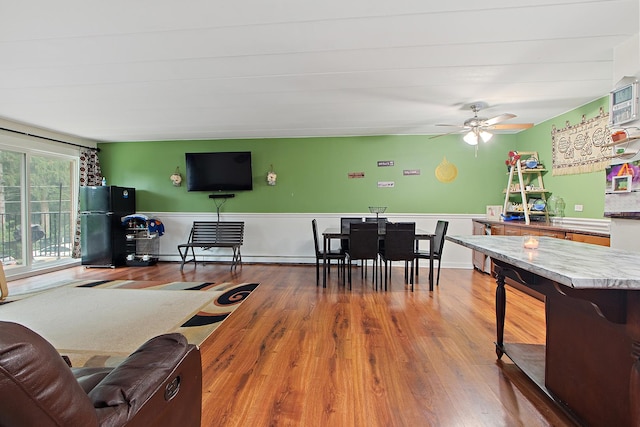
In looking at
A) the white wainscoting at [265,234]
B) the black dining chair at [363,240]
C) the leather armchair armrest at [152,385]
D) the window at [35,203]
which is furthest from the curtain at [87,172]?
the leather armchair armrest at [152,385]

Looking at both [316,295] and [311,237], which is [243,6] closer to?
[316,295]

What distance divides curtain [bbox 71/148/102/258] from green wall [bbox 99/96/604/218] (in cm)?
15

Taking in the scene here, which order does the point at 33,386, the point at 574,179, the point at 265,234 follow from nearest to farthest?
the point at 33,386 < the point at 574,179 < the point at 265,234

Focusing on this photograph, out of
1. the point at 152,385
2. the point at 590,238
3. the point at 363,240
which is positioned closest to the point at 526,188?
the point at 590,238

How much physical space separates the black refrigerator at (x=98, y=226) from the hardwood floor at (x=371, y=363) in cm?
334

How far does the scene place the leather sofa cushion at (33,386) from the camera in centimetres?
50

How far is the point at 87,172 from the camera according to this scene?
212 inches

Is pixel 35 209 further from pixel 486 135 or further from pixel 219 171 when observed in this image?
pixel 486 135

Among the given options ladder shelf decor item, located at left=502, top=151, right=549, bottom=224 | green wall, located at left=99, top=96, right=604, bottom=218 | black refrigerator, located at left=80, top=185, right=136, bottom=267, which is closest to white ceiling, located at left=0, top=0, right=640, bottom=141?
ladder shelf decor item, located at left=502, top=151, right=549, bottom=224

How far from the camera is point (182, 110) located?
149 inches

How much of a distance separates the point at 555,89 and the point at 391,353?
129 inches

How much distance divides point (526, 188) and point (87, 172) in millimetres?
7633

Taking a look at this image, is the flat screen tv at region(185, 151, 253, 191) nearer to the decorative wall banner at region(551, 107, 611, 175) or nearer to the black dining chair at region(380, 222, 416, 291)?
the black dining chair at region(380, 222, 416, 291)

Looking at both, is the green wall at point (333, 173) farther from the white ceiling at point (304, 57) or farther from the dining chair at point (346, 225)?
the white ceiling at point (304, 57)
